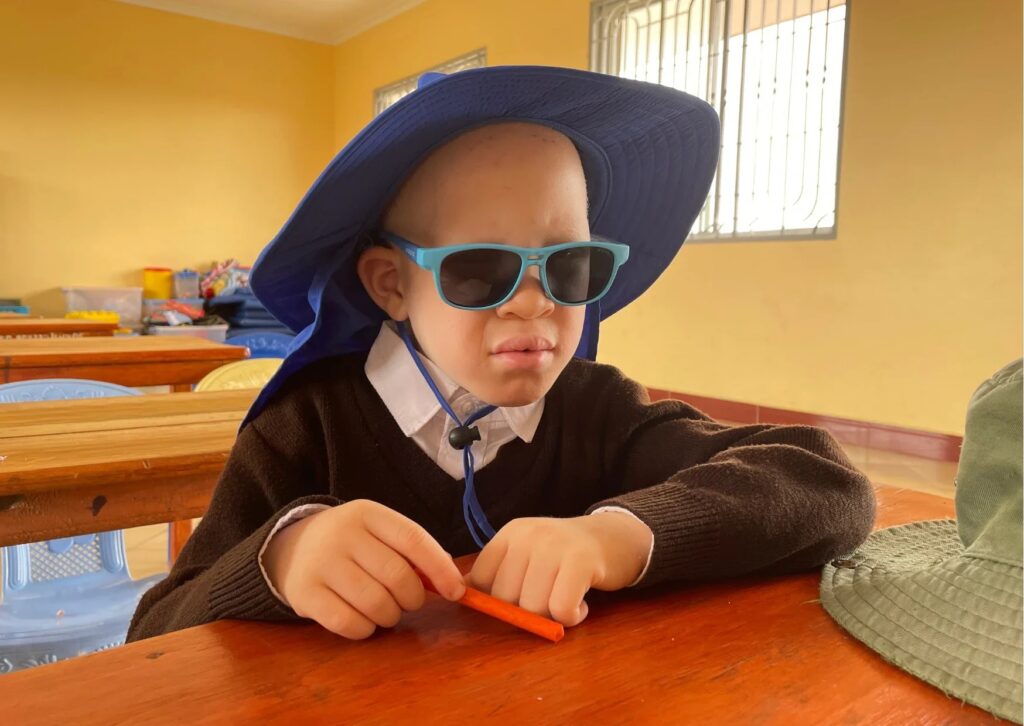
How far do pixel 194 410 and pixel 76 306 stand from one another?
6207mm

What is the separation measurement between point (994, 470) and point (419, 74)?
22.2ft

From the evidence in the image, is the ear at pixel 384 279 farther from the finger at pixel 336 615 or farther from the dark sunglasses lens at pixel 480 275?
the finger at pixel 336 615

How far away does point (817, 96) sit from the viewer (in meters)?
4.27

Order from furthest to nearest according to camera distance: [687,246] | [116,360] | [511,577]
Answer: [687,246] < [116,360] < [511,577]

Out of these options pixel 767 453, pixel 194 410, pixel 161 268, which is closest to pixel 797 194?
pixel 194 410

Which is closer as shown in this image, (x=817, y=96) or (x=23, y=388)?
(x=23, y=388)

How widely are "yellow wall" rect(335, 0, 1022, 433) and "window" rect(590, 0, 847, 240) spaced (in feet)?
0.41

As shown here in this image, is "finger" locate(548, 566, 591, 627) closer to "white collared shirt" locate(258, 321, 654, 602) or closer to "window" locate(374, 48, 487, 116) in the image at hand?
"white collared shirt" locate(258, 321, 654, 602)

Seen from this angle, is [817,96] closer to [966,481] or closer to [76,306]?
[966,481]

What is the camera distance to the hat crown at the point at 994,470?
48 cm

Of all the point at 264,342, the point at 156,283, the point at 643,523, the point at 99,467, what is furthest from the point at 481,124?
the point at 156,283

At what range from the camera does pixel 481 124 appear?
2.48 ft

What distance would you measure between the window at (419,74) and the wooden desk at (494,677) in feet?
18.8

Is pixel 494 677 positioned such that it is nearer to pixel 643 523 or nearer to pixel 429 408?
pixel 643 523
